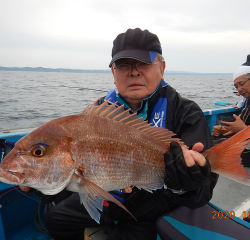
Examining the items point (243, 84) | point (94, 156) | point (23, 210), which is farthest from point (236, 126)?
point (23, 210)

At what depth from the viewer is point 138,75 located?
229 cm

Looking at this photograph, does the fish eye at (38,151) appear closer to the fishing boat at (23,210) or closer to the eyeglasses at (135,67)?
the eyeglasses at (135,67)

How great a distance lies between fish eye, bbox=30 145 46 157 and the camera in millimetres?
1513

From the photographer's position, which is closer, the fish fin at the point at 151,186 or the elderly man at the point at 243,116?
the fish fin at the point at 151,186

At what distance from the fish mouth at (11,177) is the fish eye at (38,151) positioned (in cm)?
16

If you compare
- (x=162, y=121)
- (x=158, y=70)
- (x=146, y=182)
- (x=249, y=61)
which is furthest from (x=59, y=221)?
(x=249, y=61)

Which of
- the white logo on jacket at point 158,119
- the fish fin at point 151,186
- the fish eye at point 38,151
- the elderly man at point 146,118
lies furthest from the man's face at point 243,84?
the fish eye at point 38,151

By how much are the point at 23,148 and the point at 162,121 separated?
139 centimetres

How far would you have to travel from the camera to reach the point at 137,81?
227cm

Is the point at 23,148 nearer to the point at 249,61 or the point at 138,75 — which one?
the point at 138,75

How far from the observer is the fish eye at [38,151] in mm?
1513

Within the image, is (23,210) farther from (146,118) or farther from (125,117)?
(125,117)

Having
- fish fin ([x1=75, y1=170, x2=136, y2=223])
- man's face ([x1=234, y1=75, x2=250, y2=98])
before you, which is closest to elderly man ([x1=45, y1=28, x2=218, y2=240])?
fish fin ([x1=75, y1=170, x2=136, y2=223])

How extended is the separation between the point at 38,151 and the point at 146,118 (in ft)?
4.19
